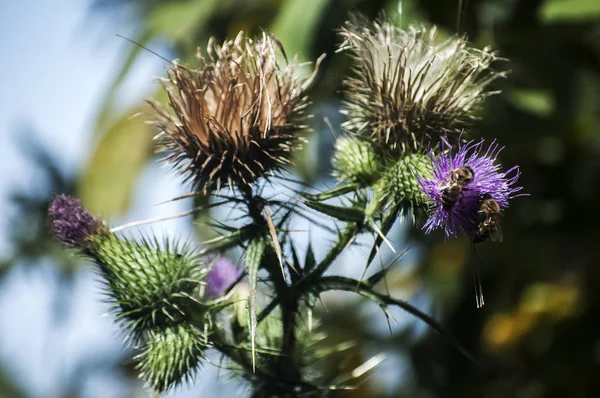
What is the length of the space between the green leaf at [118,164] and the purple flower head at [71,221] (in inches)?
110

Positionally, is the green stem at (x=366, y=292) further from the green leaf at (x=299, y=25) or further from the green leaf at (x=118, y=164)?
the green leaf at (x=118, y=164)

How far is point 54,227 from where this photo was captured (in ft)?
6.93

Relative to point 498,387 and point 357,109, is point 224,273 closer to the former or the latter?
point 357,109

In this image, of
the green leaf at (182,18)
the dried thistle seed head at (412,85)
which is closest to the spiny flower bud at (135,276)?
the dried thistle seed head at (412,85)

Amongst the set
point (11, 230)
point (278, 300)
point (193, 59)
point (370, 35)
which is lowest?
point (278, 300)

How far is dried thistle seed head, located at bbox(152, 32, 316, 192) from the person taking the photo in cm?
216

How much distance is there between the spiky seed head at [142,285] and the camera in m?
2.20

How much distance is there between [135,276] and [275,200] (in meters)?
0.49

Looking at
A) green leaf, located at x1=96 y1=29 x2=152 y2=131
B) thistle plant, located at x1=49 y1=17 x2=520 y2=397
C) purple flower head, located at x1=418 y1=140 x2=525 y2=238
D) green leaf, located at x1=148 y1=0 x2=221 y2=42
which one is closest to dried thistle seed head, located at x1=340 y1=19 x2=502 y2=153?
thistle plant, located at x1=49 y1=17 x2=520 y2=397

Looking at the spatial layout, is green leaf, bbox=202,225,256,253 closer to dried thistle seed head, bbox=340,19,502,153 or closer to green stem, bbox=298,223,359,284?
green stem, bbox=298,223,359,284

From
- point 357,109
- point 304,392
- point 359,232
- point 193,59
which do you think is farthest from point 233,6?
point 304,392

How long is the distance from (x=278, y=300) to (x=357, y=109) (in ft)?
2.23

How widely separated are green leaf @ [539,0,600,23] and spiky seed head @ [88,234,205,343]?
88.7 inches

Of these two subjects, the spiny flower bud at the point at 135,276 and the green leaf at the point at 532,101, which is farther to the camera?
the green leaf at the point at 532,101
